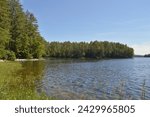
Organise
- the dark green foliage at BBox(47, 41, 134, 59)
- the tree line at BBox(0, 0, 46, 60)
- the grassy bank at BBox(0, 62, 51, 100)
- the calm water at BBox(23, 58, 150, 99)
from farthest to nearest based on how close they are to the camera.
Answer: the dark green foliage at BBox(47, 41, 134, 59) < the tree line at BBox(0, 0, 46, 60) < the calm water at BBox(23, 58, 150, 99) < the grassy bank at BBox(0, 62, 51, 100)

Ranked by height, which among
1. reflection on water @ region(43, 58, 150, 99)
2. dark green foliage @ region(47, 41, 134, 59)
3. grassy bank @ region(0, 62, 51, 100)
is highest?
dark green foliage @ region(47, 41, 134, 59)

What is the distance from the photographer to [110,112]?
8.23m

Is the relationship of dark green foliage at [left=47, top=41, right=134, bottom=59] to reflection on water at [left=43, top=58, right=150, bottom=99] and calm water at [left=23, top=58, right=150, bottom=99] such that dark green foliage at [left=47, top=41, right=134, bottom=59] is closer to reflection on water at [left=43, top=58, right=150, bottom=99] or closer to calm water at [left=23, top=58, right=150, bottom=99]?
calm water at [left=23, top=58, right=150, bottom=99]

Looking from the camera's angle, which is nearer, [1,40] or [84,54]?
[1,40]

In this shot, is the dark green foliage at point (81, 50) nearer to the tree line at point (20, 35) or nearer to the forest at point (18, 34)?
the forest at point (18, 34)

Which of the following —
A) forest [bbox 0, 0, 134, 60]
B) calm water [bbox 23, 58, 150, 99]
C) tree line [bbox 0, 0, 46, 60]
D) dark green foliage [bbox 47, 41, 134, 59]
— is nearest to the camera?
calm water [bbox 23, 58, 150, 99]

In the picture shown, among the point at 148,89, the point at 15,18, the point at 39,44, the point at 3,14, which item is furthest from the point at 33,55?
the point at 148,89

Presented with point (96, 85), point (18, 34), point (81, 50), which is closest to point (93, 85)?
point (96, 85)

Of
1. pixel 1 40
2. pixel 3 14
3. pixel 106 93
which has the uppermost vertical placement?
pixel 3 14

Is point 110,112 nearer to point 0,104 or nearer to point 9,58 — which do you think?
point 0,104

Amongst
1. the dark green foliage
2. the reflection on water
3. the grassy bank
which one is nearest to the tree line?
the reflection on water

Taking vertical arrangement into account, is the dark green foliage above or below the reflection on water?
above

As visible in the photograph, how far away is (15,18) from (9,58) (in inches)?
477

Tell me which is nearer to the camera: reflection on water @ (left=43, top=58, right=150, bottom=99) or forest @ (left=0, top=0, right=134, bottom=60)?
reflection on water @ (left=43, top=58, right=150, bottom=99)
